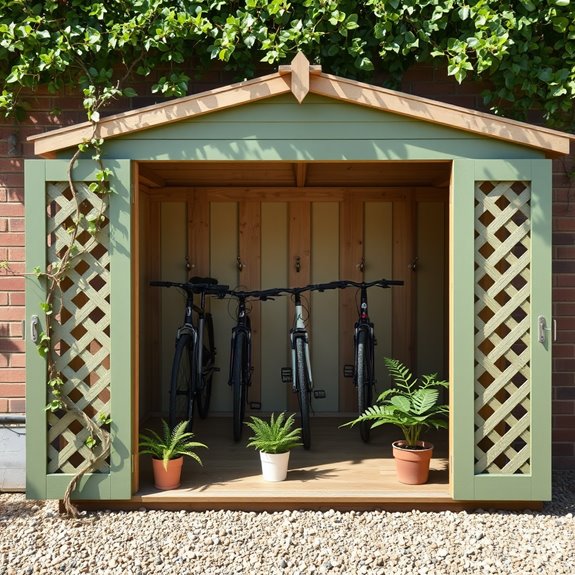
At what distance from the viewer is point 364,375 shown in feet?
16.6

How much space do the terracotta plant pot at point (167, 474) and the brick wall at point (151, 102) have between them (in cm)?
122

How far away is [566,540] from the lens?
3.75m

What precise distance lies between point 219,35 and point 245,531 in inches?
122

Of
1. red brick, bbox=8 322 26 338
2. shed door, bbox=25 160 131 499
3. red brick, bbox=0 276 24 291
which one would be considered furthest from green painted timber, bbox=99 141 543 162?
red brick, bbox=8 322 26 338

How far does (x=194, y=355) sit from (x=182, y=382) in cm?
71

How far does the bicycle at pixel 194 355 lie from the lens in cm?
508

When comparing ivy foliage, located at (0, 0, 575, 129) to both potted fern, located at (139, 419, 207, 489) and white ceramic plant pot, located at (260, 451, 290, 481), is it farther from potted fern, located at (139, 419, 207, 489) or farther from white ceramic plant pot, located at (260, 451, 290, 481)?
white ceramic plant pot, located at (260, 451, 290, 481)

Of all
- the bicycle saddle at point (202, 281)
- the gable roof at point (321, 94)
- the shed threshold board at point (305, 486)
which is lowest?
the shed threshold board at point (305, 486)

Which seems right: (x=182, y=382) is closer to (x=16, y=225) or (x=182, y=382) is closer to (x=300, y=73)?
(x=16, y=225)

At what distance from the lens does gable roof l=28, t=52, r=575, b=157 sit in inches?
153

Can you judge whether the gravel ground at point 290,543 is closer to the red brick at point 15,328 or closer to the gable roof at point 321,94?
the red brick at point 15,328

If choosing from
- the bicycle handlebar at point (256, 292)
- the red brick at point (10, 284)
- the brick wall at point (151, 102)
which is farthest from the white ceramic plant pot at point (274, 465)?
the red brick at point (10, 284)

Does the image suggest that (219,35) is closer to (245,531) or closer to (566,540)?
(245,531)

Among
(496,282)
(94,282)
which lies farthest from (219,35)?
(496,282)
